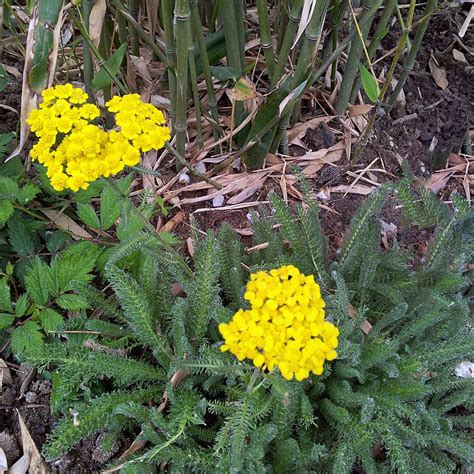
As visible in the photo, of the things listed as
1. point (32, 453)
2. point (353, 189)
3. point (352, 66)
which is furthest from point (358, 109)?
point (32, 453)

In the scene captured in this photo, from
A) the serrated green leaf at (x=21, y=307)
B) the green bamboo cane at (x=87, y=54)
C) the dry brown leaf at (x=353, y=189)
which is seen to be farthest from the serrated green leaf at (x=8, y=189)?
the dry brown leaf at (x=353, y=189)

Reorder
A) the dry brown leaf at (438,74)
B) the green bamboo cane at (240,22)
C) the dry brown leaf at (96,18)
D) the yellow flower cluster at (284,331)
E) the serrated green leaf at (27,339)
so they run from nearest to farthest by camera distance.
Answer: the yellow flower cluster at (284,331) < the serrated green leaf at (27,339) < the dry brown leaf at (96,18) < the green bamboo cane at (240,22) < the dry brown leaf at (438,74)

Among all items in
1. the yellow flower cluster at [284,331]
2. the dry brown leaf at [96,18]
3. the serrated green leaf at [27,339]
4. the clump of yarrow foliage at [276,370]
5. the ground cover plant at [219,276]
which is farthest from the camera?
the dry brown leaf at [96,18]

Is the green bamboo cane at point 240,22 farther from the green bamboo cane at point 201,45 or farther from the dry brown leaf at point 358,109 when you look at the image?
the dry brown leaf at point 358,109

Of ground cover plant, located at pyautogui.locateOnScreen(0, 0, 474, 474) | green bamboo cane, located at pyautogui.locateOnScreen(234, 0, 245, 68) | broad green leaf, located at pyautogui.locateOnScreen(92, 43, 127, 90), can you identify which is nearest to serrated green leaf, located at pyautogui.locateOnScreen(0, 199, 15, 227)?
ground cover plant, located at pyautogui.locateOnScreen(0, 0, 474, 474)

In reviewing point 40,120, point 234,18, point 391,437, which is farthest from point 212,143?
point 391,437

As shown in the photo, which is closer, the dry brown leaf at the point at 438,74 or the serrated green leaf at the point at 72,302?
the serrated green leaf at the point at 72,302
